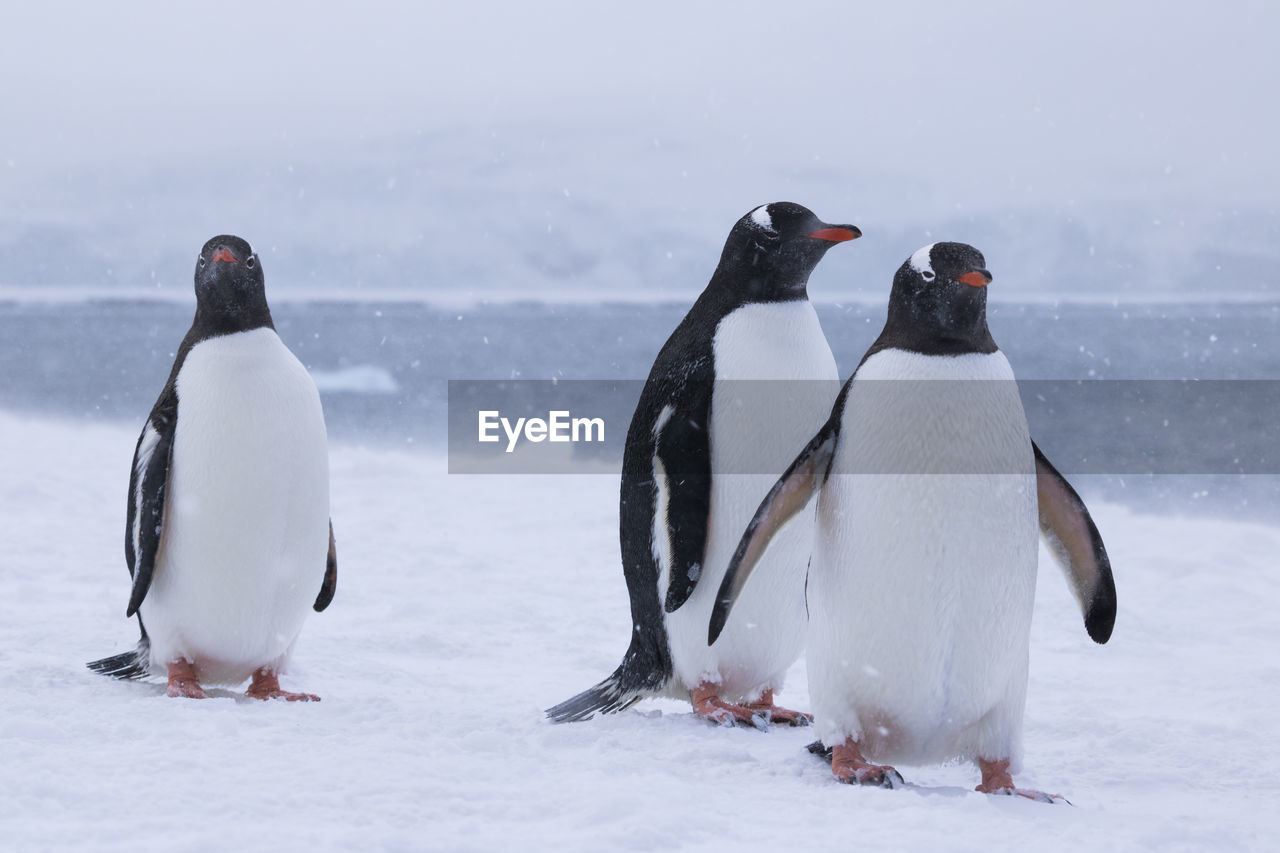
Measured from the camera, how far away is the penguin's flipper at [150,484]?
9.89 ft

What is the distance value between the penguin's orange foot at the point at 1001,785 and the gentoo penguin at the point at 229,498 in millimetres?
1611

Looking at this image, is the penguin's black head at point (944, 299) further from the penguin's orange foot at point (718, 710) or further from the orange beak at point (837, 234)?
the penguin's orange foot at point (718, 710)

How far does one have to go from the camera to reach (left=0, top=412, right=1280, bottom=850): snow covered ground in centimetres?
191

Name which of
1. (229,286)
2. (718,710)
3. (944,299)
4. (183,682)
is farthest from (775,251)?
(183,682)

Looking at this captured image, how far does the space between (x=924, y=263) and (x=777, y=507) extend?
0.53 m

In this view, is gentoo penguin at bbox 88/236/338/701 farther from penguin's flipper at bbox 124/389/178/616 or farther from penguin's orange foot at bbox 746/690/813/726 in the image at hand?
penguin's orange foot at bbox 746/690/813/726

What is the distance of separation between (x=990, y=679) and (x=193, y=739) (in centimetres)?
150

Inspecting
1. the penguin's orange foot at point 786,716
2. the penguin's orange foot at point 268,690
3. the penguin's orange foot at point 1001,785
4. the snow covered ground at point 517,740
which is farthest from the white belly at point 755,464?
the penguin's orange foot at point 268,690

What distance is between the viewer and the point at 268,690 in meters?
3.12

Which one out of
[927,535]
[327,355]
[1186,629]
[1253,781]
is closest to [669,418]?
[927,535]

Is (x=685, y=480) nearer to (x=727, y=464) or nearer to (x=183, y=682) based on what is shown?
(x=727, y=464)

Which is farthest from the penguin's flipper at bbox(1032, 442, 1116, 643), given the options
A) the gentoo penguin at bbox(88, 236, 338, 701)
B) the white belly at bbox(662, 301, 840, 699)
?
→ the gentoo penguin at bbox(88, 236, 338, 701)

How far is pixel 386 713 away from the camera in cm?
273

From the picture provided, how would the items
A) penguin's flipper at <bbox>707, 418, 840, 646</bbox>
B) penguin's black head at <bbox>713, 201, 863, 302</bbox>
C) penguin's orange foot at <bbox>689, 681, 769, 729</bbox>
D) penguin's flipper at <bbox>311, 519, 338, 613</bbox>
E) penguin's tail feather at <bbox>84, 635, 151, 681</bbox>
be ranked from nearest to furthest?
penguin's flipper at <bbox>707, 418, 840, 646</bbox> → penguin's orange foot at <bbox>689, 681, 769, 729</bbox> → penguin's black head at <bbox>713, 201, 863, 302</bbox> → penguin's tail feather at <bbox>84, 635, 151, 681</bbox> → penguin's flipper at <bbox>311, 519, 338, 613</bbox>
